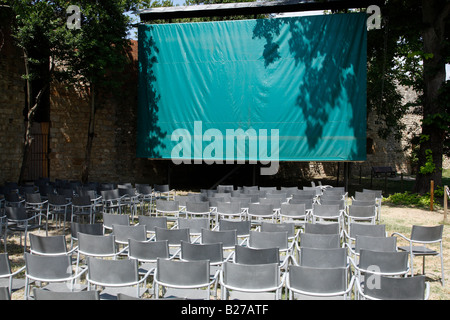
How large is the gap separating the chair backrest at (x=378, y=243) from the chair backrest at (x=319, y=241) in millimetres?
243

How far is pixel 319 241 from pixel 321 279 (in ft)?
4.35

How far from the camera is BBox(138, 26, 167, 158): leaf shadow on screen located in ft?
50.1

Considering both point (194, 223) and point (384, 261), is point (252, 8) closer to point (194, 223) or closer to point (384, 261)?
point (194, 223)

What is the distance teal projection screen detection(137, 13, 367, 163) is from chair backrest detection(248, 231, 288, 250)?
958 centimetres

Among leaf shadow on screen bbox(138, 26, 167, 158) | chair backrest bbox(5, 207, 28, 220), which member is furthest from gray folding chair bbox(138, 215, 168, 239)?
leaf shadow on screen bbox(138, 26, 167, 158)

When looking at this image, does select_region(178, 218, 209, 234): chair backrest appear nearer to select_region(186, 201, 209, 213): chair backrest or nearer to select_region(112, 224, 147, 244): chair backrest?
select_region(112, 224, 147, 244): chair backrest

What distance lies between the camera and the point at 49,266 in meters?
3.57

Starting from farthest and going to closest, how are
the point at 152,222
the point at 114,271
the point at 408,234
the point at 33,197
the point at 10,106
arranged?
1. the point at 10,106
2. the point at 408,234
3. the point at 33,197
4. the point at 152,222
5. the point at 114,271

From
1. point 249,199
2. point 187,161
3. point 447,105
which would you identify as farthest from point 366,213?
point 187,161

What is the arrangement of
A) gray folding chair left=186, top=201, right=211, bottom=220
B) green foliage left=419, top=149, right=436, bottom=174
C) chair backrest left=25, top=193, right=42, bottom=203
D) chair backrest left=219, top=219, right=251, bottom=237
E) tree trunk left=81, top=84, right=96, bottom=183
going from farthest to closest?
tree trunk left=81, top=84, right=96, bottom=183 < green foliage left=419, top=149, right=436, bottom=174 < chair backrest left=25, top=193, right=42, bottom=203 < gray folding chair left=186, top=201, right=211, bottom=220 < chair backrest left=219, top=219, right=251, bottom=237

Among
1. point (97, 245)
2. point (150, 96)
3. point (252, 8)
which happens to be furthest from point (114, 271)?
point (252, 8)

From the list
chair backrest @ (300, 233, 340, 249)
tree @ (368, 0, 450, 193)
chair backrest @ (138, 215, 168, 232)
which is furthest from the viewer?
tree @ (368, 0, 450, 193)

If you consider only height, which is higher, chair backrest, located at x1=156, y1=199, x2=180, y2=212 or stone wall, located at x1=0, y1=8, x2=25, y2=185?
stone wall, located at x1=0, y1=8, x2=25, y2=185
